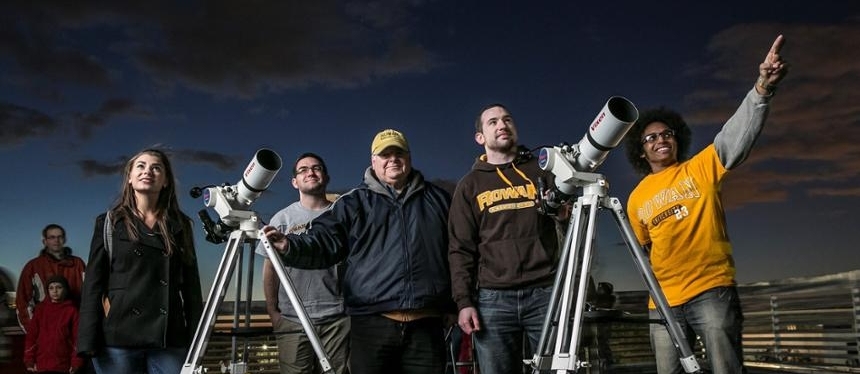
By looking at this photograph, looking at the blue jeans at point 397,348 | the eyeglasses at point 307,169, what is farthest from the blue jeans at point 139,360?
the eyeglasses at point 307,169

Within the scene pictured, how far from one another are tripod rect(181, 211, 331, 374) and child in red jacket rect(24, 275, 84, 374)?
3.23 m

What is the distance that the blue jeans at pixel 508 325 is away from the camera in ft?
10.4

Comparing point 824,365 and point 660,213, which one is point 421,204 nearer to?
point 660,213

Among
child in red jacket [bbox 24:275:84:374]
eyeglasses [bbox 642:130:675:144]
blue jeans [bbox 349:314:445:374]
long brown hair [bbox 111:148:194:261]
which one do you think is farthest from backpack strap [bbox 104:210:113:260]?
child in red jacket [bbox 24:275:84:374]

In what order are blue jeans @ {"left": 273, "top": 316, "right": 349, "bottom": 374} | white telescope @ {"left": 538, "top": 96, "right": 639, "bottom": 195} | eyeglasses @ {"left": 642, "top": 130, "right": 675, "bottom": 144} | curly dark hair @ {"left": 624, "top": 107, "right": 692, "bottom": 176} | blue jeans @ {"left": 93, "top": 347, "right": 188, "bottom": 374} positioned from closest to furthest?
white telescope @ {"left": 538, "top": 96, "right": 639, "bottom": 195} → blue jeans @ {"left": 93, "top": 347, "right": 188, "bottom": 374} → eyeglasses @ {"left": 642, "top": 130, "right": 675, "bottom": 144} → curly dark hair @ {"left": 624, "top": 107, "right": 692, "bottom": 176} → blue jeans @ {"left": 273, "top": 316, "right": 349, "bottom": 374}

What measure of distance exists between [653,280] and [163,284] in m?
2.20

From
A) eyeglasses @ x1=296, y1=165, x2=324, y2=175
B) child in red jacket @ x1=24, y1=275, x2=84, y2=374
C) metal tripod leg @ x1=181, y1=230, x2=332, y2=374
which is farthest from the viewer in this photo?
child in red jacket @ x1=24, y1=275, x2=84, y2=374

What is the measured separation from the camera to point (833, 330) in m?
8.02

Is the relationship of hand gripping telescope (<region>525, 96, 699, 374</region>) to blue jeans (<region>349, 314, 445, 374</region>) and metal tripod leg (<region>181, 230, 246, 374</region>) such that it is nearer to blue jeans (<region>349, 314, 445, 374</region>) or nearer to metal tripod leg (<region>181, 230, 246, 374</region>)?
blue jeans (<region>349, 314, 445, 374</region>)

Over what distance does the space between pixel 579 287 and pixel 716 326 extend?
0.89 metres

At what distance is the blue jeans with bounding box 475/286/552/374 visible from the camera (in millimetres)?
3180

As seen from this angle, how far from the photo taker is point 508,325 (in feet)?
10.5

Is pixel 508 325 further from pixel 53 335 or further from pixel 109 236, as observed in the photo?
pixel 53 335

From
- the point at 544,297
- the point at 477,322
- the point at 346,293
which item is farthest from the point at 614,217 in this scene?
the point at 346,293
